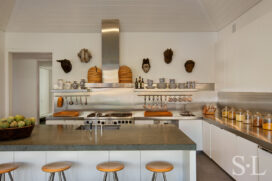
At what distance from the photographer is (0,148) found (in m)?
1.96

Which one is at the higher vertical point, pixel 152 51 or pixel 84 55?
pixel 152 51

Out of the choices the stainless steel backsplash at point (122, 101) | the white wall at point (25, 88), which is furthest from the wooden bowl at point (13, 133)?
the white wall at point (25, 88)

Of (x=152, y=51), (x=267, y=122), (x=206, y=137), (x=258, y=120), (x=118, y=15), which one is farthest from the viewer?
(x=152, y=51)

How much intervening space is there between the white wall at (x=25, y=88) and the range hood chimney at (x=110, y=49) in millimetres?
3589

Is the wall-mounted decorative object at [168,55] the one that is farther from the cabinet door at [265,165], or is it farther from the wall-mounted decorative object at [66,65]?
the cabinet door at [265,165]

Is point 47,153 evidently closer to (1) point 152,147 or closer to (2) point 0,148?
(2) point 0,148

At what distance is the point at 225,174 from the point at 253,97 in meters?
1.34

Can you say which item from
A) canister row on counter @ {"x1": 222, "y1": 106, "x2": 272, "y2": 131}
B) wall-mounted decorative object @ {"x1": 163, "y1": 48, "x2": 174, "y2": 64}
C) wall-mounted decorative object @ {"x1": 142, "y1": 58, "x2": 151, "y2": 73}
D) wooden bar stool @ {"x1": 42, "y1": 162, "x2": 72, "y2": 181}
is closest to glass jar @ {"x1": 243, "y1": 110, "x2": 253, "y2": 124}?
canister row on counter @ {"x1": 222, "y1": 106, "x2": 272, "y2": 131}

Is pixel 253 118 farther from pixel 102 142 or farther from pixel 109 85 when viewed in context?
Result: pixel 109 85

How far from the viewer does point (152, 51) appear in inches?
193

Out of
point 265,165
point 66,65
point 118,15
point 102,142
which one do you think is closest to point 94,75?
point 66,65

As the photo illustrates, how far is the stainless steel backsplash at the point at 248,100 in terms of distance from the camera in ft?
9.88

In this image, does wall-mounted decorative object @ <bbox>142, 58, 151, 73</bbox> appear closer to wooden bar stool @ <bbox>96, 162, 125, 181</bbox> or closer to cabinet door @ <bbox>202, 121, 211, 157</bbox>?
cabinet door @ <bbox>202, 121, 211, 157</bbox>

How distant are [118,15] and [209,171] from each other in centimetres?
364
